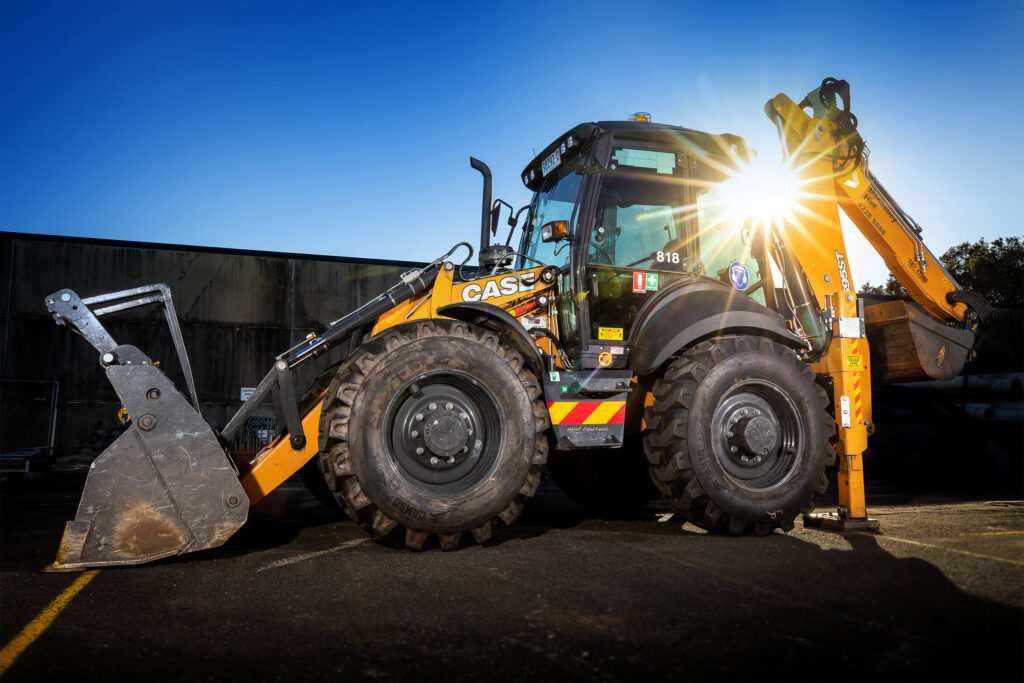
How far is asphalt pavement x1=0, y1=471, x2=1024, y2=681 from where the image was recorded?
2.61 metres

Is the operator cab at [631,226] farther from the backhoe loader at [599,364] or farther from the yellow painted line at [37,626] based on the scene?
the yellow painted line at [37,626]

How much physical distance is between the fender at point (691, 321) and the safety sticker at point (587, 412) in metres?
0.35

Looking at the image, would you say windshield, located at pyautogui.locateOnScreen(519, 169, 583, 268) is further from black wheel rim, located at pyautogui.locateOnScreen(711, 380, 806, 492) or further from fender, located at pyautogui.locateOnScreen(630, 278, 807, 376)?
black wheel rim, located at pyautogui.locateOnScreen(711, 380, 806, 492)

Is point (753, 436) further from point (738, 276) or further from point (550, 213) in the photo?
point (550, 213)

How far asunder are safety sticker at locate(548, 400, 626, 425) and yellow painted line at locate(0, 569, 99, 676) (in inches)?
123

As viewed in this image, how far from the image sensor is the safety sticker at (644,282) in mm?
5695

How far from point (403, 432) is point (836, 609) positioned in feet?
9.23

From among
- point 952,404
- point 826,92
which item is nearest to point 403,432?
point 826,92

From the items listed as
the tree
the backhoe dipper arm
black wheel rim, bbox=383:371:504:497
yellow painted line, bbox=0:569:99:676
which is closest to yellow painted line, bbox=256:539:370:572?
black wheel rim, bbox=383:371:504:497

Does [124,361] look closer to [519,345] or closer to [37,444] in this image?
[519,345]

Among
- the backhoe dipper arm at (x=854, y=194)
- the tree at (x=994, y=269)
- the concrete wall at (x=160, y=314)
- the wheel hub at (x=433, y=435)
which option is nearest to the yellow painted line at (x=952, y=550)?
the backhoe dipper arm at (x=854, y=194)

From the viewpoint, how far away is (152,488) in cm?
427

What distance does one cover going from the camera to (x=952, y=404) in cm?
1389

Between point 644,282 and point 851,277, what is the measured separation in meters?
2.04
